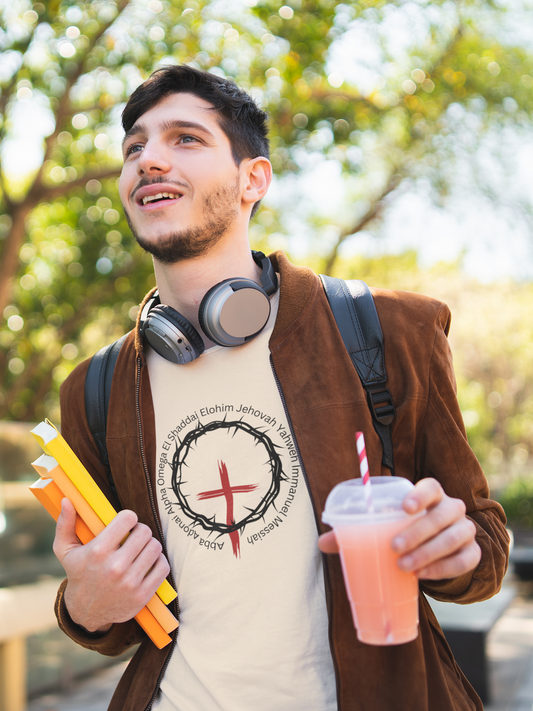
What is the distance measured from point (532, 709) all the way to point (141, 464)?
511 cm

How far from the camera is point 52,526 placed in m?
6.01

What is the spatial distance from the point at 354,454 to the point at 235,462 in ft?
0.98

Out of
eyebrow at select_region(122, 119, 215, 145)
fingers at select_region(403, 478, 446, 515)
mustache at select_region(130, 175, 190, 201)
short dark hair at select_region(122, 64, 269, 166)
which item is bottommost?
fingers at select_region(403, 478, 446, 515)

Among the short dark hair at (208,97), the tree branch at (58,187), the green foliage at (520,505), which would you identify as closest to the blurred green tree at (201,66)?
the tree branch at (58,187)

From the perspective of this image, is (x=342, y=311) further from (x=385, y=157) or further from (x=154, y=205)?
(x=385, y=157)

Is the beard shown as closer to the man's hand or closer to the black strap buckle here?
the black strap buckle

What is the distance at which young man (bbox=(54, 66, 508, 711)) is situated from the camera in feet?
4.91

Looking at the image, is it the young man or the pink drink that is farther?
the young man

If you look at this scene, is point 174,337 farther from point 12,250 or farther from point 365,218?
point 365,218

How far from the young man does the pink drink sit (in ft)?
0.37

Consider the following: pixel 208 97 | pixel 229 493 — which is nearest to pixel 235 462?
pixel 229 493

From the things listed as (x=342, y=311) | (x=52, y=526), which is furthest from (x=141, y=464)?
(x=52, y=526)

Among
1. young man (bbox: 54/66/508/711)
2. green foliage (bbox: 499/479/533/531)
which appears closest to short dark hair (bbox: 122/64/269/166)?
young man (bbox: 54/66/508/711)

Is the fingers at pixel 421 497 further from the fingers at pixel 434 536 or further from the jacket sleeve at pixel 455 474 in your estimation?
the jacket sleeve at pixel 455 474
